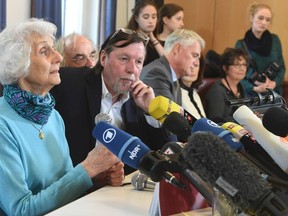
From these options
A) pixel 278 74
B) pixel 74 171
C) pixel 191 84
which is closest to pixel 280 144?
pixel 74 171

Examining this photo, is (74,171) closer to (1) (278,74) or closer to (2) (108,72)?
(2) (108,72)

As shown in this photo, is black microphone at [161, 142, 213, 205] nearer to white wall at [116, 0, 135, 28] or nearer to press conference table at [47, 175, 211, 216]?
press conference table at [47, 175, 211, 216]

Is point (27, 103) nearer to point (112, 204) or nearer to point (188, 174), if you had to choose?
point (112, 204)

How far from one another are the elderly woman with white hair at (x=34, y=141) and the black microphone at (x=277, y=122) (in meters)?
0.70

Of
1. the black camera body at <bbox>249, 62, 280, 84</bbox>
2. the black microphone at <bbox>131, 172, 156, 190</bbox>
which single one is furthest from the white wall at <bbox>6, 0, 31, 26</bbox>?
the black microphone at <bbox>131, 172, 156, 190</bbox>

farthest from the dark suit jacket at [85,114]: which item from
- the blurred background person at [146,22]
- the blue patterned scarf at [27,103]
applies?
the blurred background person at [146,22]

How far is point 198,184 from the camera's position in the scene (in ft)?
3.43

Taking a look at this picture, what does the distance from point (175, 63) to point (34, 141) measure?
1.70 metres

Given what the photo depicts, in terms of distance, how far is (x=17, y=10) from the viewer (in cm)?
347

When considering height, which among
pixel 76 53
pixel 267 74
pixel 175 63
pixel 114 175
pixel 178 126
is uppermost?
pixel 178 126

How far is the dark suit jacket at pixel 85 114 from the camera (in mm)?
2006

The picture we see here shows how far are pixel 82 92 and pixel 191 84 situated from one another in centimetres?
156

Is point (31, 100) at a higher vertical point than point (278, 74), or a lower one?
higher

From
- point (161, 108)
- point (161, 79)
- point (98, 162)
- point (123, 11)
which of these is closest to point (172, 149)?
point (161, 108)
